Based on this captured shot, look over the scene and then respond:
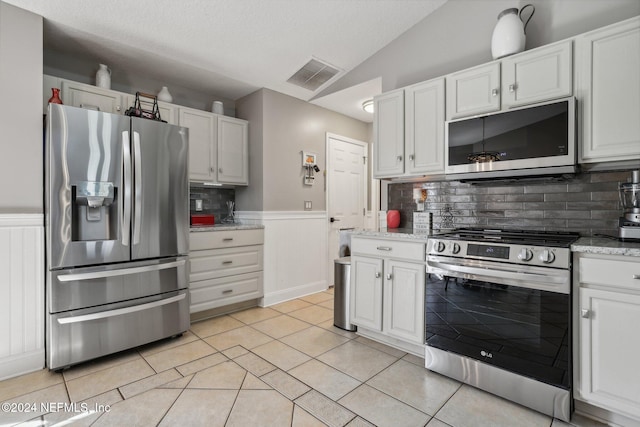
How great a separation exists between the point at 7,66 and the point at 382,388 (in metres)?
3.26

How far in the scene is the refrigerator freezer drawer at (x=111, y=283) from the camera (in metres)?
2.20

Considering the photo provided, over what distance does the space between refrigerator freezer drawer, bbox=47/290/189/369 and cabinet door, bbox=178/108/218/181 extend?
132 centimetres

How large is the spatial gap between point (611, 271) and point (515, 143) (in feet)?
3.11

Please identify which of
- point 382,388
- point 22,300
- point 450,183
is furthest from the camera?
point 450,183

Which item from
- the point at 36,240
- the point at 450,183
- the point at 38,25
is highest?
the point at 38,25

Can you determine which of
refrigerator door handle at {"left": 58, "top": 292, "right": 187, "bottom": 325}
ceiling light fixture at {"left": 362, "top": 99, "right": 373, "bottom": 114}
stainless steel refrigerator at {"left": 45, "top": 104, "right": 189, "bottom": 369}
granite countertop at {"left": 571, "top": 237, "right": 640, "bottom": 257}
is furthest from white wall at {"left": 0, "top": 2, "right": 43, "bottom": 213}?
granite countertop at {"left": 571, "top": 237, "right": 640, "bottom": 257}

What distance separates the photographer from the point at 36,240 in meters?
2.25

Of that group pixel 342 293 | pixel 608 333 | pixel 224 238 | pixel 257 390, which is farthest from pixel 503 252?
pixel 224 238

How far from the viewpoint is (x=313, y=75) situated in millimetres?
3652

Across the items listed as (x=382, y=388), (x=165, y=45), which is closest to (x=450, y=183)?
(x=382, y=388)

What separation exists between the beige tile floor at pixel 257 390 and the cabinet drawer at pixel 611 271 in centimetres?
77

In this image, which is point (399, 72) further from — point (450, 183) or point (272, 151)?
point (272, 151)

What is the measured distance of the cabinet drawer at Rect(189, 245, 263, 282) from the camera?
318cm

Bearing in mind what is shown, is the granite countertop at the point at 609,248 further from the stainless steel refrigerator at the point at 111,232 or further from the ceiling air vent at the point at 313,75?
the ceiling air vent at the point at 313,75
